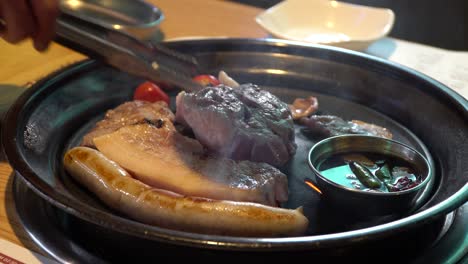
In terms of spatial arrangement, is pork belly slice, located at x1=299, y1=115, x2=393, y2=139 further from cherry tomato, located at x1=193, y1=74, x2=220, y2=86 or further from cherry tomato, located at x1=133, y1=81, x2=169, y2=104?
cherry tomato, located at x1=133, y1=81, x2=169, y2=104

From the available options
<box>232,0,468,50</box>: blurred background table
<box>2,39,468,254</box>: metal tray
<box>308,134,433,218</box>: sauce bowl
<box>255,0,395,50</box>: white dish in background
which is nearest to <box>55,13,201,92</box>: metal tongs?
<box>2,39,468,254</box>: metal tray

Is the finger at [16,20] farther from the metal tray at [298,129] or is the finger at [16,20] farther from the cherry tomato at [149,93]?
the cherry tomato at [149,93]

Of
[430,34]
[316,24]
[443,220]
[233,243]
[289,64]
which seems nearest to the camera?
[233,243]

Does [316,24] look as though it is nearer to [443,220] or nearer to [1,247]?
[443,220]

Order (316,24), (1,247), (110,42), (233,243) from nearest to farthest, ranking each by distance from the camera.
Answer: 1. (233,243)
2. (1,247)
3. (110,42)
4. (316,24)

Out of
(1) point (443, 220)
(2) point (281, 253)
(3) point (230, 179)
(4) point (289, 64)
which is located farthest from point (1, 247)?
(4) point (289, 64)

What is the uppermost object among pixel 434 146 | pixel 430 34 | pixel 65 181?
pixel 434 146

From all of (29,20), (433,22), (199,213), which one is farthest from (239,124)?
(433,22)

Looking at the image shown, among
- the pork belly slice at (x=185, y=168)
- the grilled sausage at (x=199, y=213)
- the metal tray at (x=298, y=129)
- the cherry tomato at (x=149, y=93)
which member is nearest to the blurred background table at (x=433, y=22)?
the metal tray at (x=298, y=129)
